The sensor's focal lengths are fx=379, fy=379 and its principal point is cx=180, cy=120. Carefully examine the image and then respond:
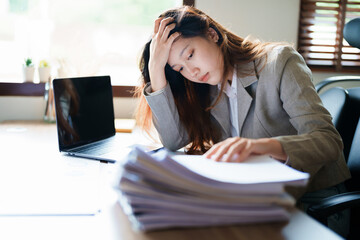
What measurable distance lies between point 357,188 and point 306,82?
0.43 m

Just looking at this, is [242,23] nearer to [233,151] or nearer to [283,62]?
[283,62]

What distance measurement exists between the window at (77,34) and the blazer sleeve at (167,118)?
97 cm

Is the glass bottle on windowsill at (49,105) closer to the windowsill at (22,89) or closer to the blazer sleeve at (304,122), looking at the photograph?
the windowsill at (22,89)

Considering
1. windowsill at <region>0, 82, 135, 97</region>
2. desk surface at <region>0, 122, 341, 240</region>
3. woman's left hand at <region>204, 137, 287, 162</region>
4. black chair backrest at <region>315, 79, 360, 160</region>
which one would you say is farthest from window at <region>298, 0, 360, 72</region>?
desk surface at <region>0, 122, 341, 240</region>

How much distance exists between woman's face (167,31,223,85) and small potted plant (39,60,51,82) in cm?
117

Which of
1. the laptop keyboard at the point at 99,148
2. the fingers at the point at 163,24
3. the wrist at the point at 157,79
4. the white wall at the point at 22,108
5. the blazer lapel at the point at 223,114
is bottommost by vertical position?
the white wall at the point at 22,108

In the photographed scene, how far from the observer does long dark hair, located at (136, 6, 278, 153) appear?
4.33 feet

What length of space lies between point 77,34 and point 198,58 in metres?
1.36

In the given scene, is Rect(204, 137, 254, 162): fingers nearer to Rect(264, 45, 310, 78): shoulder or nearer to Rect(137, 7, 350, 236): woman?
Rect(137, 7, 350, 236): woman

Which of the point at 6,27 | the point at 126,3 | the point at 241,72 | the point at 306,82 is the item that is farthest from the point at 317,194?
the point at 6,27

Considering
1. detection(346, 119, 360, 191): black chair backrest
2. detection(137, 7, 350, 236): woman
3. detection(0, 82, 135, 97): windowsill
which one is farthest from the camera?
detection(0, 82, 135, 97): windowsill

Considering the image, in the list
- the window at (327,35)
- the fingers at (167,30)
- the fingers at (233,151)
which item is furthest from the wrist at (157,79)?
the window at (327,35)

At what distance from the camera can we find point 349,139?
141 centimetres

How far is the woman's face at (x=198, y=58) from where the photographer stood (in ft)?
4.23
